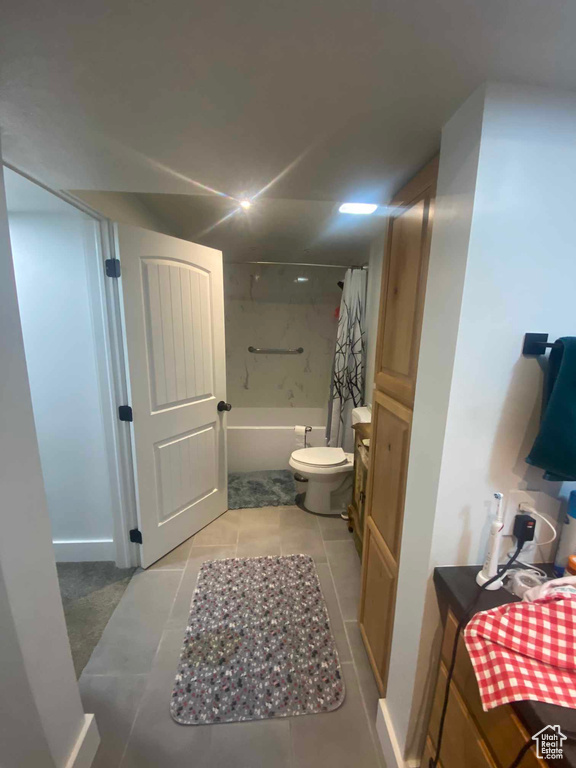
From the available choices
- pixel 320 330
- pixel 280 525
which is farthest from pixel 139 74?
pixel 320 330

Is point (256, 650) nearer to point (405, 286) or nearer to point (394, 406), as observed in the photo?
point (394, 406)

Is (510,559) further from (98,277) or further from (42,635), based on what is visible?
(98,277)

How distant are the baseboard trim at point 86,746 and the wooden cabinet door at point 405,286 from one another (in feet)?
5.09

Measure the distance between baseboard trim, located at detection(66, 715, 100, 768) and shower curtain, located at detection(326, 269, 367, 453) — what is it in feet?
7.29

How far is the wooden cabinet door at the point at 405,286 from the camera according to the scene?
3.11 ft

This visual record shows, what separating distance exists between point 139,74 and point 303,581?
2.21 meters

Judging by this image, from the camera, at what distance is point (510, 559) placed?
0.85 metres

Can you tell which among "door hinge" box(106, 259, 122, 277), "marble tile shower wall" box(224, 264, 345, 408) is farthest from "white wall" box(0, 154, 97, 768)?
"marble tile shower wall" box(224, 264, 345, 408)

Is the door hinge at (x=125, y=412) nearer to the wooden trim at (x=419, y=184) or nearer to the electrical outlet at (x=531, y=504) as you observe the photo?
the wooden trim at (x=419, y=184)

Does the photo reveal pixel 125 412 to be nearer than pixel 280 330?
Yes

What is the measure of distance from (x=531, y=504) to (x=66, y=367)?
214cm

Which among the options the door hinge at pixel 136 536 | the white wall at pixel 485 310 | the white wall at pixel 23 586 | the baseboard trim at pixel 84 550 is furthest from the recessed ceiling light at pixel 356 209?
the baseboard trim at pixel 84 550

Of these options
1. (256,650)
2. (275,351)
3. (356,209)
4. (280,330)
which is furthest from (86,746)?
(280,330)

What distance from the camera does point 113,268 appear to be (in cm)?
163
